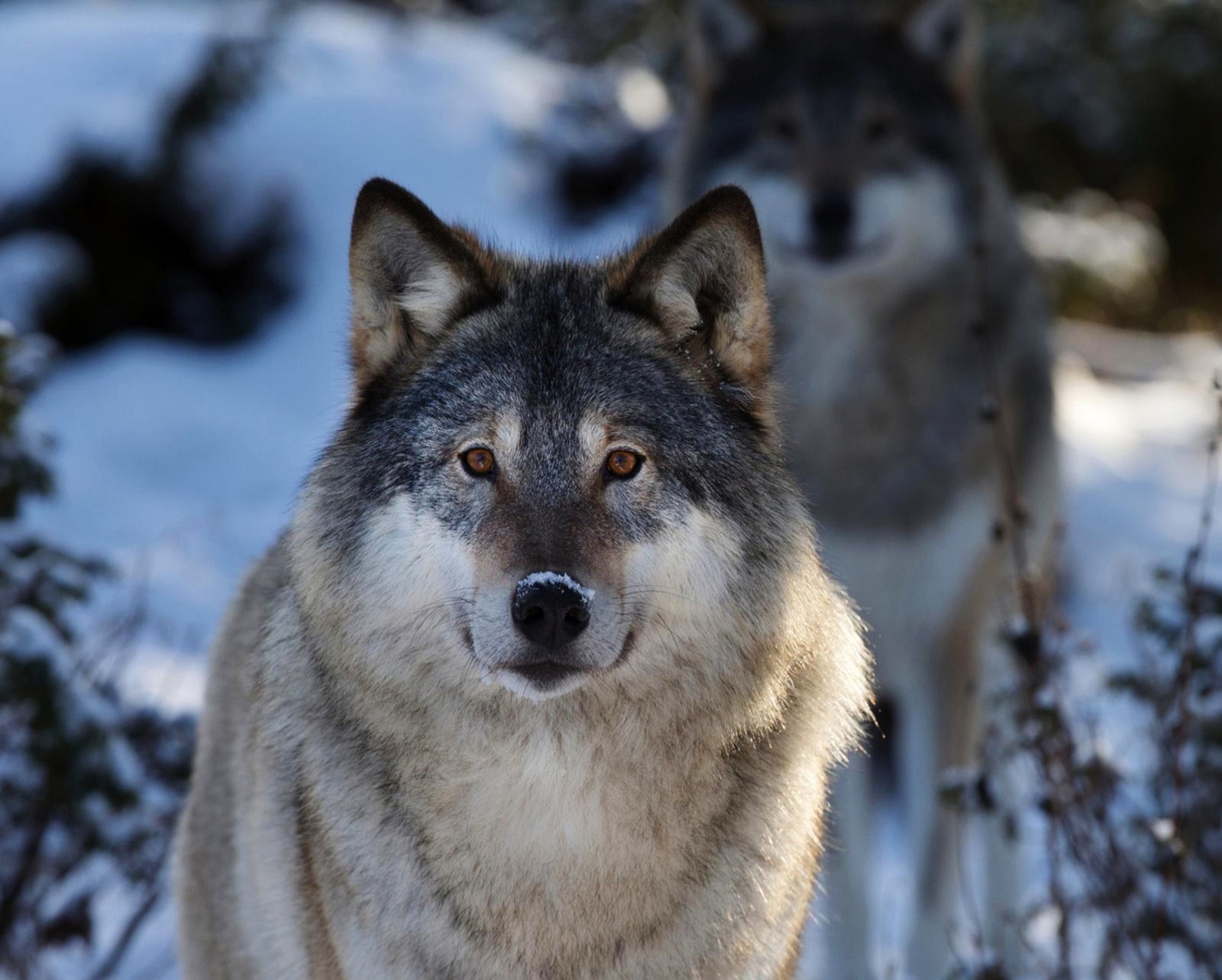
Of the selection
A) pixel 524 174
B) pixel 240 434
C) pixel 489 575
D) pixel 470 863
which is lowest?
pixel 240 434

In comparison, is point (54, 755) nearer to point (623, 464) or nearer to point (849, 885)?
point (623, 464)

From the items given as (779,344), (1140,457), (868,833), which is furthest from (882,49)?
(1140,457)

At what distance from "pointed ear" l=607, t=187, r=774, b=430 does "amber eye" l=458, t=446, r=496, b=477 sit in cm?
50

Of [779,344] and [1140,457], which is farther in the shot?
[1140,457]

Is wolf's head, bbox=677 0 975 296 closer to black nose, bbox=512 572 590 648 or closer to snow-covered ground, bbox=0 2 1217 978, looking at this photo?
snow-covered ground, bbox=0 2 1217 978

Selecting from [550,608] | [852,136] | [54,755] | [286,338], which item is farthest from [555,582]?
[286,338]

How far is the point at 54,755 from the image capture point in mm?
4172

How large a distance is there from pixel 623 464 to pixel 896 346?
324 centimetres

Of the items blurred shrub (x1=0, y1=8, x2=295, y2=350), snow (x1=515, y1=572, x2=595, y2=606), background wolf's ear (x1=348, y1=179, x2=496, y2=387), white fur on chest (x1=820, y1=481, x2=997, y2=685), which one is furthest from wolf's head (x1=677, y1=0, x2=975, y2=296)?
blurred shrub (x1=0, y1=8, x2=295, y2=350)

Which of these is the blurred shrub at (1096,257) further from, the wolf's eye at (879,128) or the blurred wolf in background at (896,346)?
the wolf's eye at (879,128)

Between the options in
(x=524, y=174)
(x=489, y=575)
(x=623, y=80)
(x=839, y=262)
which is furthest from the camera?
(x=623, y=80)

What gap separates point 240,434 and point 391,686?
19.6 feet

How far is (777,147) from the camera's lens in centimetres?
609

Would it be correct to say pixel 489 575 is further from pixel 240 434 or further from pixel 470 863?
pixel 240 434
